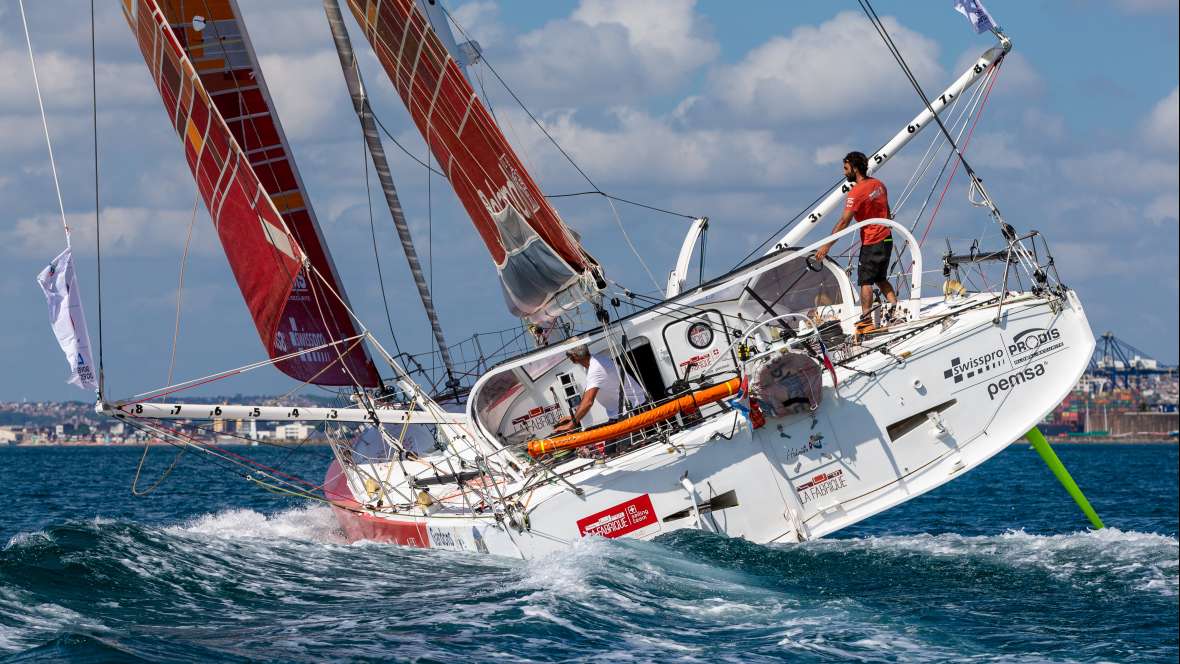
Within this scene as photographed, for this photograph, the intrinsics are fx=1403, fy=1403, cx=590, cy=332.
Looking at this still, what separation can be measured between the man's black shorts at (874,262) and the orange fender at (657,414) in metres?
2.03

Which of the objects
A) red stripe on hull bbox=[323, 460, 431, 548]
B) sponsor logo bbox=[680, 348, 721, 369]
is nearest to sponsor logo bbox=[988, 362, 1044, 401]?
sponsor logo bbox=[680, 348, 721, 369]

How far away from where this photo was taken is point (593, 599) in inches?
439

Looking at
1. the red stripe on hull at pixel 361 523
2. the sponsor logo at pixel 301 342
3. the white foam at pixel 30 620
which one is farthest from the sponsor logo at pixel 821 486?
the white foam at pixel 30 620

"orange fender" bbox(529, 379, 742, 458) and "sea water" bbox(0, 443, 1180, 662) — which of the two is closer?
"sea water" bbox(0, 443, 1180, 662)

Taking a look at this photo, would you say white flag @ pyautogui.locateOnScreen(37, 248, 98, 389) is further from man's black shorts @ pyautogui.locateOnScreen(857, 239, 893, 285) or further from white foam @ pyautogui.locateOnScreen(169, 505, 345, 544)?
man's black shorts @ pyautogui.locateOnScreen(857, 239, 893, 285)

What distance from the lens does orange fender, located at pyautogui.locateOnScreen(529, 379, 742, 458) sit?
43.8 feet

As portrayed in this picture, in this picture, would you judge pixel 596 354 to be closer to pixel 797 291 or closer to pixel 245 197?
pixel 797 291

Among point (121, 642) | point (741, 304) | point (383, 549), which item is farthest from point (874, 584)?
point (121, 642)

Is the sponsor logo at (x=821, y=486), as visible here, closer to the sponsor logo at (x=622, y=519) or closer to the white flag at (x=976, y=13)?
the sponsor logo at (x=622, y=519)

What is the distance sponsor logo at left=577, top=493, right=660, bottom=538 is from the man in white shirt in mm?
1218

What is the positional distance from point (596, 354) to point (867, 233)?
307cm

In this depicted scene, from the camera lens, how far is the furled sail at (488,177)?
603 inches

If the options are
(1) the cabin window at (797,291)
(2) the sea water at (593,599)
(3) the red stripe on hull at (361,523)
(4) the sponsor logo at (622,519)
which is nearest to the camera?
(2) the sea water at (593,599)

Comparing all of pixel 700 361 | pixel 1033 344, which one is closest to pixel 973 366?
pixel 1033 344
